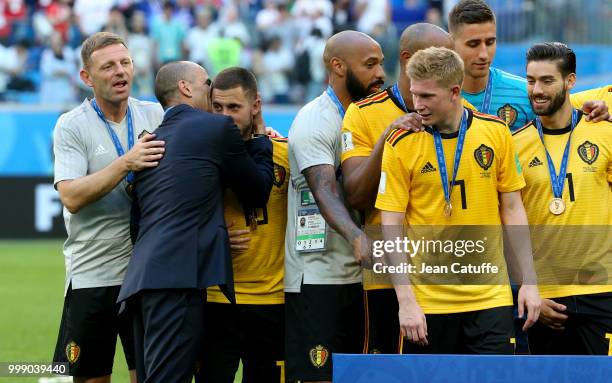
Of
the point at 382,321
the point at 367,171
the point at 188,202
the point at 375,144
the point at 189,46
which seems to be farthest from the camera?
the point at 189,46

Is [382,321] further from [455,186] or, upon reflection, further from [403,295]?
[455,186]

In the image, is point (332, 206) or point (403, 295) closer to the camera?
point (403, 295)

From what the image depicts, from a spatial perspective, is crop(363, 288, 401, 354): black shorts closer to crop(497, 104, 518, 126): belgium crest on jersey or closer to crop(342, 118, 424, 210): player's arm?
crop(342, 118, 424, 210): player's arm

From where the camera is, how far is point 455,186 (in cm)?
536

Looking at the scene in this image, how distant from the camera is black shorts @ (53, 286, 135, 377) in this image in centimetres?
614

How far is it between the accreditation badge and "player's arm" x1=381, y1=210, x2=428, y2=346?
66 cm

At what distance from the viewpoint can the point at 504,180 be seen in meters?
5.47

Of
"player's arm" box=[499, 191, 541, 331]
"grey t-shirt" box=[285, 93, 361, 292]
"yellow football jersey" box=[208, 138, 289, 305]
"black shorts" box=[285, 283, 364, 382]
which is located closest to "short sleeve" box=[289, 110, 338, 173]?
"grey t-shirt" box=[285, 93, 361, 292]

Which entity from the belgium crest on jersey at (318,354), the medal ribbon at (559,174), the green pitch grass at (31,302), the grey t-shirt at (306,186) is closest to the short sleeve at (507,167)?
the medal ribbon at (559,174)

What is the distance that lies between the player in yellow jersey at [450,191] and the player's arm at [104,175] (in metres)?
1.19

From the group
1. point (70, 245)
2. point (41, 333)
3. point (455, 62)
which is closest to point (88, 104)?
point (70, 245)

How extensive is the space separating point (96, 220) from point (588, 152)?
2.73 m

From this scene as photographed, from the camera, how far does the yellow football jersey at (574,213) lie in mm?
5879

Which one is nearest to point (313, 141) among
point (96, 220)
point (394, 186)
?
point (394, 186)
